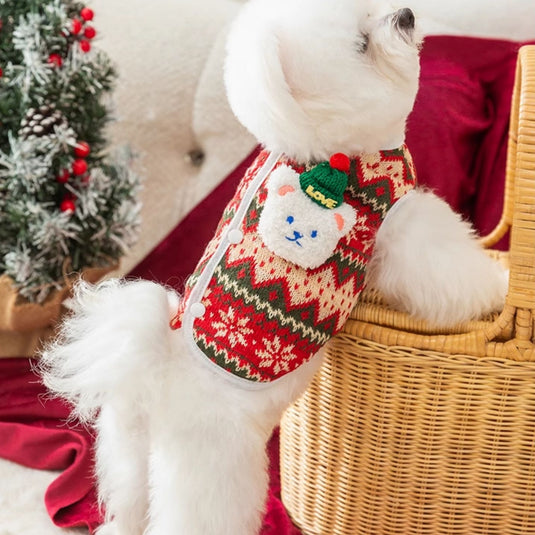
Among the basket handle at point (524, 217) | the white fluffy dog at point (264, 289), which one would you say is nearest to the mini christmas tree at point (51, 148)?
the white fluffy dog at point (264, 289)

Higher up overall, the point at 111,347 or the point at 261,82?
the point at 261,82

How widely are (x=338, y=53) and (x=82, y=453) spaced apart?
3.08 feet

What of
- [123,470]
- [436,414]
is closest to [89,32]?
[123,470]

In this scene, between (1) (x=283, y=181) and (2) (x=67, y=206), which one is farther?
(2) (x=67, y=206)

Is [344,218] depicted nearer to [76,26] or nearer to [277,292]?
[277,292]

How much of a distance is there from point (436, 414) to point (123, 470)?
0.45m

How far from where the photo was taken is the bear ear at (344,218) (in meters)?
0.98

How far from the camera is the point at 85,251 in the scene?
5.31 ft

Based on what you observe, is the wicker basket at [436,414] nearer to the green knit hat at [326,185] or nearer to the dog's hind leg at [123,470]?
the green knit hat at [326,185]

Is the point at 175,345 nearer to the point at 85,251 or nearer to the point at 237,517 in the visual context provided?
the point at 237,517

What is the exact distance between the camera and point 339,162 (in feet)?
3.23

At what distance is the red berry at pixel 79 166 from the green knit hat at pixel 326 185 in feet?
2.24

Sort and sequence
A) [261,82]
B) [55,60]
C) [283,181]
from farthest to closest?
[55,60] < [283,181] < [261,82]

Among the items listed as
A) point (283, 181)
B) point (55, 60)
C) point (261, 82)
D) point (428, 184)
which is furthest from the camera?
point (428, 184)
